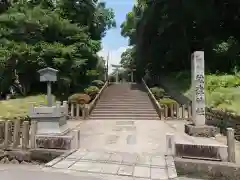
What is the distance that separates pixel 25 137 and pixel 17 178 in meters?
2.12

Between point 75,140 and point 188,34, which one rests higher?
point 188,34

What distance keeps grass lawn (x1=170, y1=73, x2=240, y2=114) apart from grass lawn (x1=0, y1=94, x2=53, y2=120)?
Answer: 10287 mm

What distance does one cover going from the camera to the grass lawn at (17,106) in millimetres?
14848

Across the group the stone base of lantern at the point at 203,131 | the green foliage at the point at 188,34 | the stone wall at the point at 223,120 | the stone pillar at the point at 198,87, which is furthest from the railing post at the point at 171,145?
the green foliage at the point at 188,34

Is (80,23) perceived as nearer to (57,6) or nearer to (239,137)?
(57,6)

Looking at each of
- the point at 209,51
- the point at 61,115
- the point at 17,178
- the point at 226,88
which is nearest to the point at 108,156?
the point at 17,178

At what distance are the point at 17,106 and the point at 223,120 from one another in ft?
41.2

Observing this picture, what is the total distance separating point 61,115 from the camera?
9133 mm

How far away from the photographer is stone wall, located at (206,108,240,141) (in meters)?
9.77

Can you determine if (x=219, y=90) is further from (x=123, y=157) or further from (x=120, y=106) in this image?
(x=123, y=157)

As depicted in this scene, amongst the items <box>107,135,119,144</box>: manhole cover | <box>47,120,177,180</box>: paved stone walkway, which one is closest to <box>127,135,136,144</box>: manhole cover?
<box>47,120,177,180</box>: paved stone walkway

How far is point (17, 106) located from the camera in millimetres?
16812

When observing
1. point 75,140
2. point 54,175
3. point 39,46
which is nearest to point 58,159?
point 54,175

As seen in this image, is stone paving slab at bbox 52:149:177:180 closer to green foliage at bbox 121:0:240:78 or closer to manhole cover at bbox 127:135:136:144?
manhole cover at bbox 127:135:136:144
